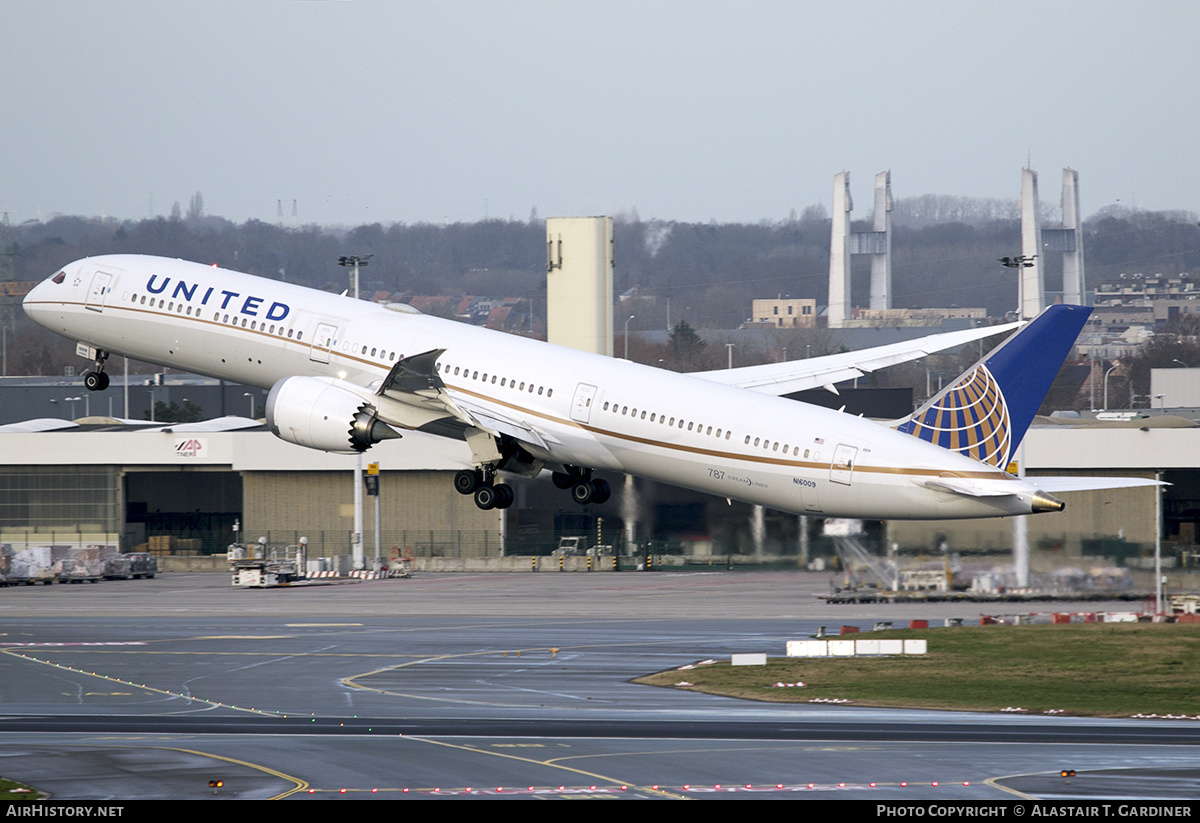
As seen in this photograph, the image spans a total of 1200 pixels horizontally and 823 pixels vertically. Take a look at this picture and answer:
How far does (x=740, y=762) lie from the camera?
3334cm

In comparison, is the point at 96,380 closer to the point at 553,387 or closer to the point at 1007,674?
the point at 553,387

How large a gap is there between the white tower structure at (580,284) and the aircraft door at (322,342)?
58.9m

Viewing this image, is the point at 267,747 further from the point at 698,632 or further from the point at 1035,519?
the point at 1035,519

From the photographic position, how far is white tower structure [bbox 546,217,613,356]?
10875cm

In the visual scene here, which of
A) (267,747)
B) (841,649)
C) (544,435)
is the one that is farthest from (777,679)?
(267,747)

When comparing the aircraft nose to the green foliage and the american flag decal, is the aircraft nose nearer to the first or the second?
the american flag decal

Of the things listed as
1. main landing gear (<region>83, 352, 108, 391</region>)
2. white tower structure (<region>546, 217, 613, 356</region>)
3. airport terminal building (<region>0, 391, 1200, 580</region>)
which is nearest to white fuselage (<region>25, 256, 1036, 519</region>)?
main landing gear (<region>83, 352, 108, 391</region>)

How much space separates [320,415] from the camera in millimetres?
47375

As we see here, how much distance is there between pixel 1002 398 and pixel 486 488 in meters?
16.5

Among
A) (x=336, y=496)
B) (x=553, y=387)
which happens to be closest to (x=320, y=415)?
(x=553, y=387)

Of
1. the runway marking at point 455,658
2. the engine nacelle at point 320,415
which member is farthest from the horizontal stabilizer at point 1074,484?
the engine nacelle at point 320,415

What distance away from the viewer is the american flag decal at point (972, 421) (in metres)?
43.9

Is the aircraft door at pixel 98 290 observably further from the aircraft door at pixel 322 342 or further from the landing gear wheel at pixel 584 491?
the landing gear wheel at pixel 584 491

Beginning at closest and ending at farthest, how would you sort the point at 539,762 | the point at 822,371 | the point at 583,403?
1. the point at 539,762
2. the point at 583,403
3. the point at 822,371
